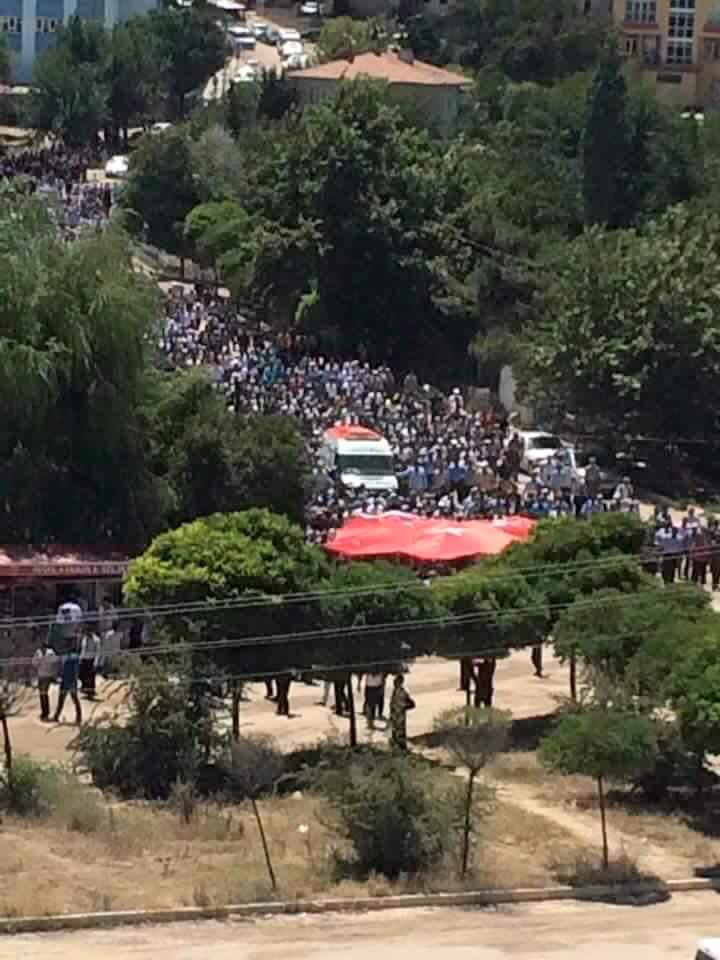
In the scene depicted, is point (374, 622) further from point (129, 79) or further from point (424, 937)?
point (129, 79)

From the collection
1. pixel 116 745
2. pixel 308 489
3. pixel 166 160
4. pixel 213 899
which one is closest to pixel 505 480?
pixel 308 489

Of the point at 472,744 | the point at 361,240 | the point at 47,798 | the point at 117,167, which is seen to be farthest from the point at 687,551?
the point at 117,167

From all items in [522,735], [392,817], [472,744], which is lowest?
[522,735]

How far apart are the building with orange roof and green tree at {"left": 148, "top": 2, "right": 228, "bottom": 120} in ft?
21.2

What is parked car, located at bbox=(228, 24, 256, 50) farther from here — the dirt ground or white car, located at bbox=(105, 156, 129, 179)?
the dirt ground

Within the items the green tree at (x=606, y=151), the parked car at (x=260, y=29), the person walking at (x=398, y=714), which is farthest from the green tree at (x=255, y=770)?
the parked car at (x=260, y=29)

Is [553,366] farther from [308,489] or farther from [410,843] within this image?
[410,843]

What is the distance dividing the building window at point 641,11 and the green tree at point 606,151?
3846cm

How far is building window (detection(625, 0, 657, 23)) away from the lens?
103 metres

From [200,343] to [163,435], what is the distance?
40.8 feet

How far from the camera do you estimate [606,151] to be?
2478 inches

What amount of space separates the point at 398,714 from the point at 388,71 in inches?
2551

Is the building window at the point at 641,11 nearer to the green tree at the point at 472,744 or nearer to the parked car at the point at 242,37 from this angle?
the parked car at the point at 242,37

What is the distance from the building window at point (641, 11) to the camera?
103 metres
